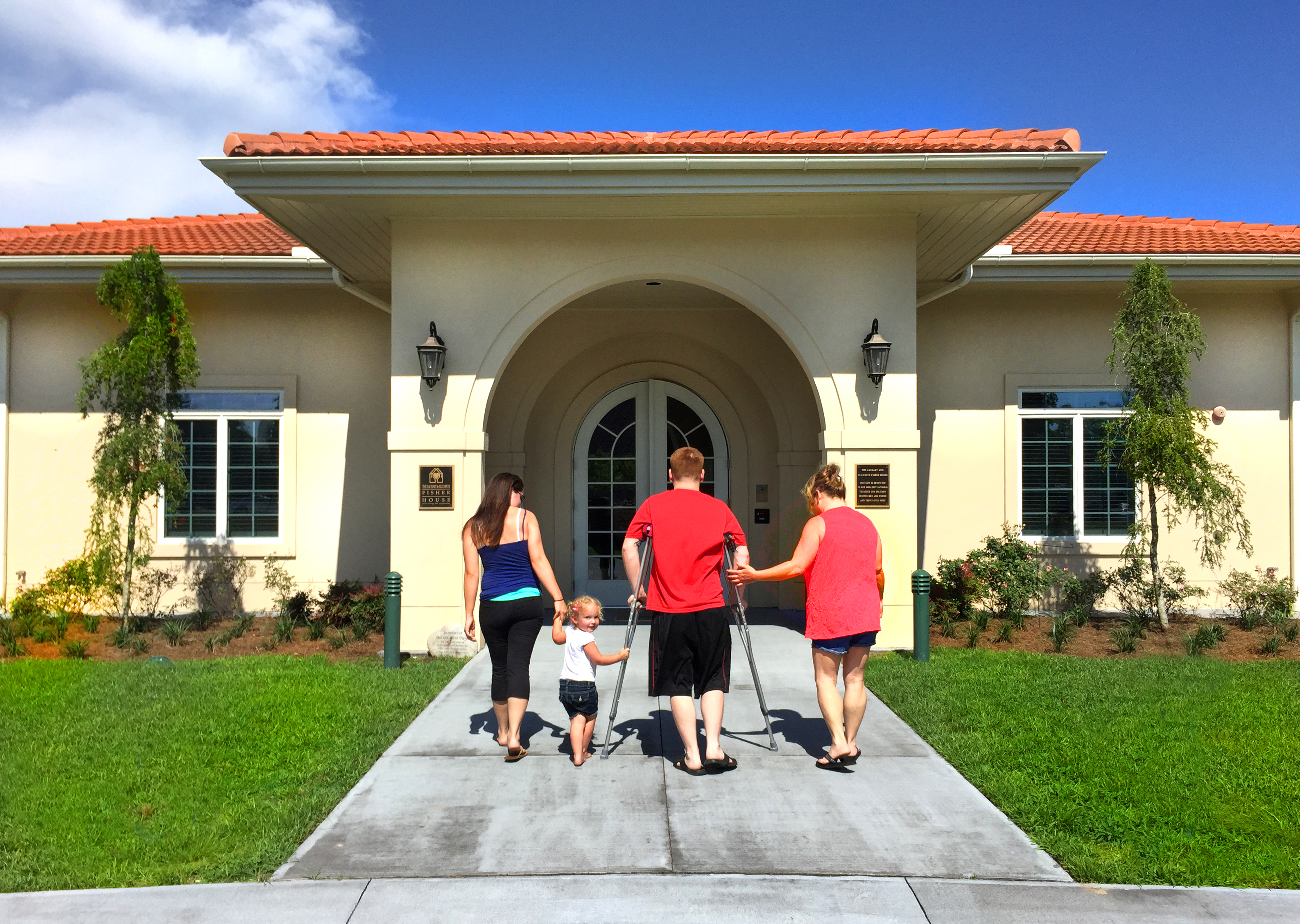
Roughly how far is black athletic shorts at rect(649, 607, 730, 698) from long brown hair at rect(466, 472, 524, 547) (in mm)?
1035

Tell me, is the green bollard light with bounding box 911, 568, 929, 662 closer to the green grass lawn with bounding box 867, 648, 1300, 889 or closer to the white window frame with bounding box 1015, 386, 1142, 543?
the green grass lawn with bounding box 867, 648, 1300, 889

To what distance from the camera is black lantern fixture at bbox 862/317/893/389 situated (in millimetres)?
8570

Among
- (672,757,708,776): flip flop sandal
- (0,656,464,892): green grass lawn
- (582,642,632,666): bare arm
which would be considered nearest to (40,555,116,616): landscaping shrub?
(0,656,464,892): green grass lawn

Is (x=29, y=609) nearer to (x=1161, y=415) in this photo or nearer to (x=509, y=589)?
(x=509, y=589)

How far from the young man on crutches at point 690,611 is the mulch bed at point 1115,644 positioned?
4.48 meters

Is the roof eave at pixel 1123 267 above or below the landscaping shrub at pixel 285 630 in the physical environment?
above

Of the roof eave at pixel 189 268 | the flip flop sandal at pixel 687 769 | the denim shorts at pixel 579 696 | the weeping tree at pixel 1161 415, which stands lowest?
the flip flop sandal at pixel 687 769

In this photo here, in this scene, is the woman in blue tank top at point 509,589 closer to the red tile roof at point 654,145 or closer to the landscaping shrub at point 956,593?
the red tile roof at point 654,145

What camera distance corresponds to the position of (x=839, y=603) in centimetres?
516

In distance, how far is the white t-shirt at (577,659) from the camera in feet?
16.9

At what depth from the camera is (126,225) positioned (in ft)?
42.8

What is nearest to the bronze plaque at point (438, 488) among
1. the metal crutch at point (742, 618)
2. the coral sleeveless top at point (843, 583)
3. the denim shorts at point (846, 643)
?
the metal crutch at point (742, 618)

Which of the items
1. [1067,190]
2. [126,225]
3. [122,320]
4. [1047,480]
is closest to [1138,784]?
[1067,190]

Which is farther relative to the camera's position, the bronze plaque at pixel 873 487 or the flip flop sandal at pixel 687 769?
the bronze plaque at pixel 873 487
